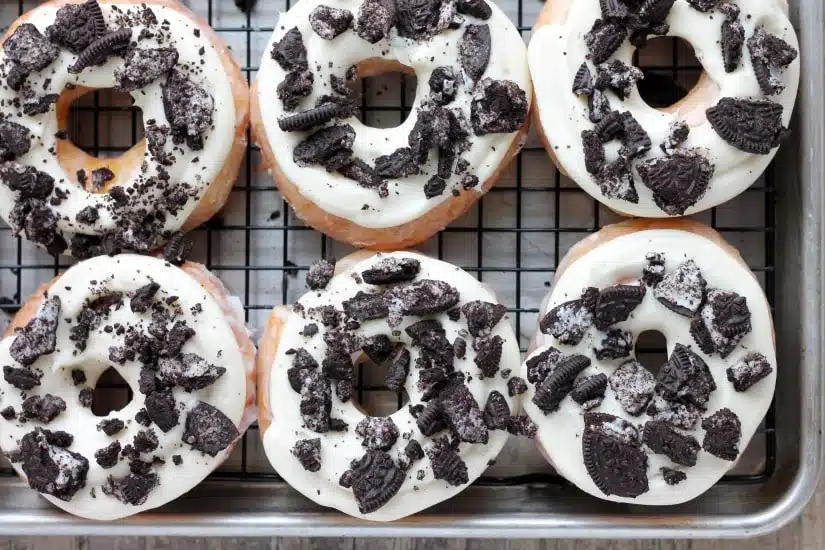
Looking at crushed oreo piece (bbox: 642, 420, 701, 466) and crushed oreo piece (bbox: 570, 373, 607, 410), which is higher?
crushed oreo piece (bbox: 570, 373, 607, 410)

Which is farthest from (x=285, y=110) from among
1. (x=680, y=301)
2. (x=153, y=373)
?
(x=680, y=301)

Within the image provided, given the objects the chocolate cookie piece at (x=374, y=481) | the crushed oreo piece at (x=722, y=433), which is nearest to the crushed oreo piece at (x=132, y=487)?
the chocolate cookie piece at (x=374, y=481)

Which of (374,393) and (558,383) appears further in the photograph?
(374,393)

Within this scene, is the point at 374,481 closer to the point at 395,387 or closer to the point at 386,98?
the point at 395,387

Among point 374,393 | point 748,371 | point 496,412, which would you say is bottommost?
point 374,393

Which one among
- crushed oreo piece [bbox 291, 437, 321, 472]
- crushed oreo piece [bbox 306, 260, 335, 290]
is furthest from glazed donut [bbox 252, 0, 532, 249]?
crushed oreo piece [bbox 291, 437, 321, 472]

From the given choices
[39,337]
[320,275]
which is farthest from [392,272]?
[39,337]

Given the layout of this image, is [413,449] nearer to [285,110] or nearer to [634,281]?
[634,281]

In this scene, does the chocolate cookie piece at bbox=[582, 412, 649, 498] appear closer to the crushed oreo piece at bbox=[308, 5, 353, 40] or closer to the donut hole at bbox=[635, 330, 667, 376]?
the donut hole at bbox=[635, 330, 667, 376]

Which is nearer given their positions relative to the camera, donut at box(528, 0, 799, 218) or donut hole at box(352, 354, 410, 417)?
donut at box(528, 0, 799, 218)
